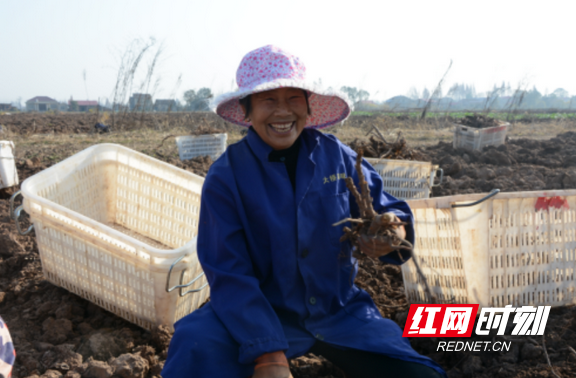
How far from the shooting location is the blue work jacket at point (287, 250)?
1.26m

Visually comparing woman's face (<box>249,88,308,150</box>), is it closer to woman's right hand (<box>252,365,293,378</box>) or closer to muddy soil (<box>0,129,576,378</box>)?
woman's right hand (<box>252,365,293,378</box>)

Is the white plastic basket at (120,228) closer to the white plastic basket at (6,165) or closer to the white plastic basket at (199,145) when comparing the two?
the white plastic basket at (6,165)

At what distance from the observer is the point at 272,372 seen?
1.13m

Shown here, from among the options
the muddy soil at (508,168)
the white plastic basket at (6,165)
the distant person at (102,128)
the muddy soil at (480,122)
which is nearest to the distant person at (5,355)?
the white plastic basket at (6,165)

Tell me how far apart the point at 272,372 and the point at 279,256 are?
0.32 meters

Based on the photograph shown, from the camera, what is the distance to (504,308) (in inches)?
71.2

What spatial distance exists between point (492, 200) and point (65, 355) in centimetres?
176

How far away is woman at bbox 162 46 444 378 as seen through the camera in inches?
46.8

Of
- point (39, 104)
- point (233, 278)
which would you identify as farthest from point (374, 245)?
point (39, 104)

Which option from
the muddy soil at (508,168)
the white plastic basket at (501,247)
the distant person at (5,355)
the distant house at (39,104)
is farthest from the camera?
the distant house at (39,104)

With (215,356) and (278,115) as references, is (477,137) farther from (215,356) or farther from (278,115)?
(215,356)

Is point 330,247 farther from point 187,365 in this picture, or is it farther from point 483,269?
point 483,269

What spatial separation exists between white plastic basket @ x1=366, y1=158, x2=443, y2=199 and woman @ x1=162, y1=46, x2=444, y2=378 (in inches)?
65.3

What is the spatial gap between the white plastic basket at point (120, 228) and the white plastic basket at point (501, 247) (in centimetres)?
99
